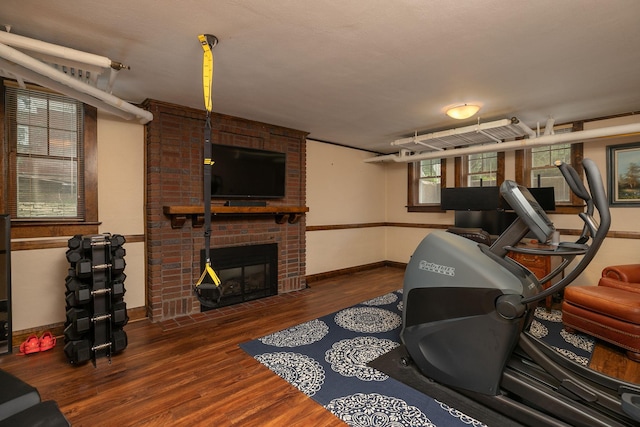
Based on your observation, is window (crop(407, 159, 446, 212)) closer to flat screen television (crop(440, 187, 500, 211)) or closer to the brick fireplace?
flat screen television (crop(440, 187, 500, 211))

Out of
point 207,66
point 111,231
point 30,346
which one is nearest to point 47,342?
point 30,346

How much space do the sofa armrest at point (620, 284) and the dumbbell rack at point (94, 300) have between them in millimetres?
4662

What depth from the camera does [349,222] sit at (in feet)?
19.5

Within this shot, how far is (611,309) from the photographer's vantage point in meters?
2.77

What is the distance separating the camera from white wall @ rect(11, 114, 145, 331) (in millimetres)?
2930

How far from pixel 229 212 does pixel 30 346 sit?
83.9 inches

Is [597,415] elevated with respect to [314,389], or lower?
elevated

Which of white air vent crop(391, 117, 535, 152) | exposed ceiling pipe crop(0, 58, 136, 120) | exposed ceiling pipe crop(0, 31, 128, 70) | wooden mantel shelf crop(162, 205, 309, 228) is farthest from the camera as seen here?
white air vent crop(391, 117, 535, 152)

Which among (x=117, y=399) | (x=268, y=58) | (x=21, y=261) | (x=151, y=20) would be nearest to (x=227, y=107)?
(x=268, y=58)

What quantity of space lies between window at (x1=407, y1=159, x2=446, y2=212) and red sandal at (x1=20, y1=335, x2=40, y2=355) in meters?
5.61

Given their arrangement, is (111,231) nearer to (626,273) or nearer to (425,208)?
(425,208)

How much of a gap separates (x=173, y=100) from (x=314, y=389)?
3.16 meters

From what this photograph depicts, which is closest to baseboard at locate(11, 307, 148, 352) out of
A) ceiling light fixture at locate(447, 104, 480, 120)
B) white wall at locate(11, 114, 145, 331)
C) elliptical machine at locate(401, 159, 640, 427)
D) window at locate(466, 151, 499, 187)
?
white wall at locate(11, 114, 145, 331)

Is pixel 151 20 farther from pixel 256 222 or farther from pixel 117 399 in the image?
pixel 256 222
